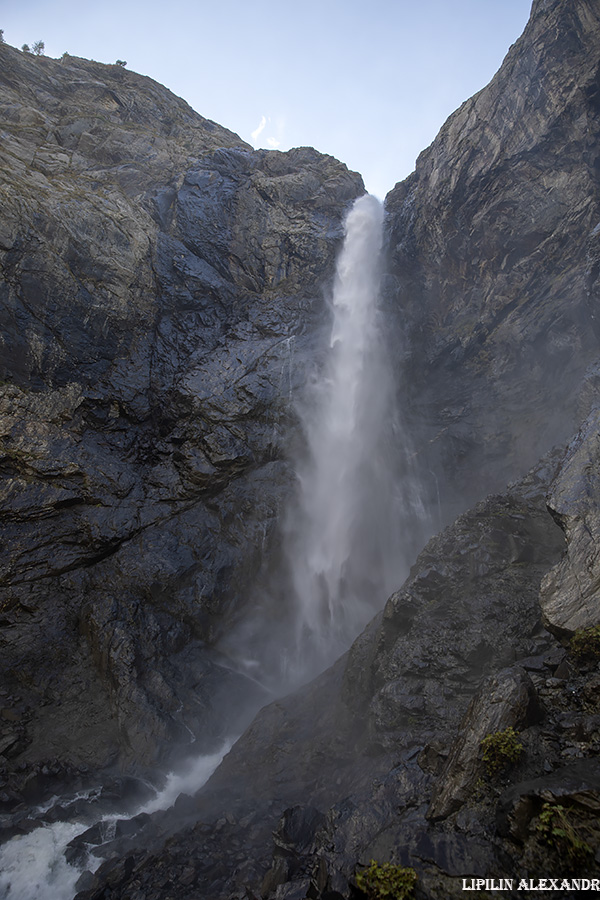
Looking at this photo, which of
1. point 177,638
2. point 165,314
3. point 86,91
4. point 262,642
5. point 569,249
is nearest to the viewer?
point 177,638

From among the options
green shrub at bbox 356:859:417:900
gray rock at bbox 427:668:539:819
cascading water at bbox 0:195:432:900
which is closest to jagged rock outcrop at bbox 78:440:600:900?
gray rock at bbox 427:668:539:819

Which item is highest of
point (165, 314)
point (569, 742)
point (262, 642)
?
point (165, 314)

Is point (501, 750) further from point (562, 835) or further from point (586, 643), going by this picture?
point (586, 643)

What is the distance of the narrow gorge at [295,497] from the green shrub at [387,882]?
360 millimetres

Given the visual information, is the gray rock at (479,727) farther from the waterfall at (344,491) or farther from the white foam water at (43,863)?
the waterfall at (344,491)

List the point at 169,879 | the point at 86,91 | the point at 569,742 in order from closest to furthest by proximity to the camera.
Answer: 1. the point at 569,742
2. the point at 169,879
3. the point at 86,91

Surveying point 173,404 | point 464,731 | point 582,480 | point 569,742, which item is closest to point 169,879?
point 464,731

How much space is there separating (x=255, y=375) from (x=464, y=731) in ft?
69.1

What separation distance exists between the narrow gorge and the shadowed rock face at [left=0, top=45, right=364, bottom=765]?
0.15 metres

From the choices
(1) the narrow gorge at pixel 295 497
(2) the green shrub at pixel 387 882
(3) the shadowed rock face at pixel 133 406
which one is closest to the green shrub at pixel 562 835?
(1) the narrow gorge at pixel 295 497

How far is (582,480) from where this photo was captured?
1154 centimetres

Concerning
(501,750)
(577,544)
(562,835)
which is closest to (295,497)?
(577,544)

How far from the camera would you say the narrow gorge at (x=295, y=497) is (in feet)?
32.2

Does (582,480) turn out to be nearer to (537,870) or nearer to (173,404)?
(537,870)
